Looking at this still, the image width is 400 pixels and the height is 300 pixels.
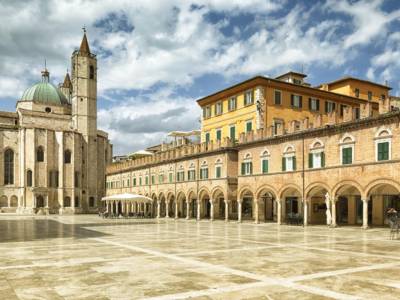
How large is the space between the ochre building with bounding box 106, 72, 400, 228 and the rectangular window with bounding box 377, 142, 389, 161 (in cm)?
7

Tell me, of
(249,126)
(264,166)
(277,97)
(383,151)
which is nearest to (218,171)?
(249,126)

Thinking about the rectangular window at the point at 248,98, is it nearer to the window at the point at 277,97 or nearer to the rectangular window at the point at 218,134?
the window at the point at 277,97

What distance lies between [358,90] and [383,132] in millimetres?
23159

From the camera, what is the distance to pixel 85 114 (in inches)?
3120

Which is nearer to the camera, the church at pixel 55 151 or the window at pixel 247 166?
the window at pixel 247 166

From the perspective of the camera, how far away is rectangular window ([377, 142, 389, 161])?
84.1ft

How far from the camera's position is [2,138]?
7256cm

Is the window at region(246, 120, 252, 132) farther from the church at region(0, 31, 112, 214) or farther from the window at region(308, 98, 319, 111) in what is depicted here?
the church at region(0, 31, 112, 214)

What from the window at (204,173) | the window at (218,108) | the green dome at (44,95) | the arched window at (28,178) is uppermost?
the green dome at (44,95)

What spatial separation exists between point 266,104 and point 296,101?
3.86 meters

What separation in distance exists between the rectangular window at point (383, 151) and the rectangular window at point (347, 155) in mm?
2133

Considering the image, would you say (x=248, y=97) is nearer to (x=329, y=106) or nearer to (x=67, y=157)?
(x=329, y=106)

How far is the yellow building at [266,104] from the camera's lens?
128ft

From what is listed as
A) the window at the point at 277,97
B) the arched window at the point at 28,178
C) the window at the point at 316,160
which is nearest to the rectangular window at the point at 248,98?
the window at the point at 277,97
